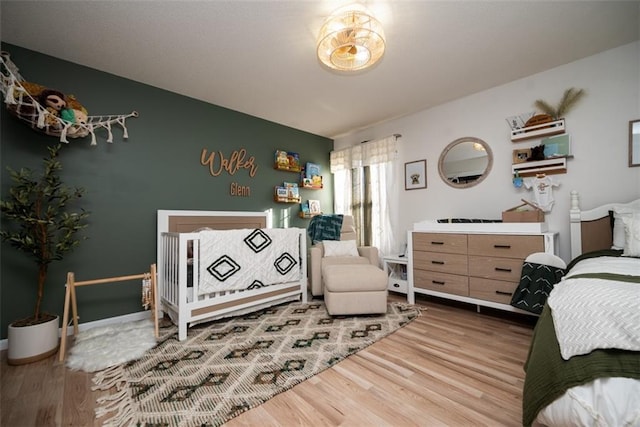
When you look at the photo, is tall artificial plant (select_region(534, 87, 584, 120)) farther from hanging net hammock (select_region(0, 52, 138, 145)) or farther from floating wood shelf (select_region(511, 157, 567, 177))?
hanging net hammock (select_region(0, 52, 138, 145))

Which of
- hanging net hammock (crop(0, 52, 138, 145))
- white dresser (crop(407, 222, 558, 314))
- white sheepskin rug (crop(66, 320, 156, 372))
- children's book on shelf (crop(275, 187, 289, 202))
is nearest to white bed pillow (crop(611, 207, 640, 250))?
white dresser (crop(407, 222, 558, 314))

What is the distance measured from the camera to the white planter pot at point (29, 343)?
1.74 meters

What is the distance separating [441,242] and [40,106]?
11.5 ft

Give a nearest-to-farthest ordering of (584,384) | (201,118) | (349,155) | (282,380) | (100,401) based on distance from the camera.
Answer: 1. (584,384)
2. (100,401)
3. (282,380)
4. (201,118)
5. (349,155)

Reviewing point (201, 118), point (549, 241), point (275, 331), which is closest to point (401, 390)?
point (275, 331)

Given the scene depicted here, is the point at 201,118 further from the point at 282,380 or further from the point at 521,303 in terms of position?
the point at 521,303

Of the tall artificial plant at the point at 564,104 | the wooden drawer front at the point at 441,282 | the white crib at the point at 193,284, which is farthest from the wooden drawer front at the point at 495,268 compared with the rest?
the white crib at the point at 193,284

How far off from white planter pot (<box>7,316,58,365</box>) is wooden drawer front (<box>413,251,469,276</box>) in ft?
10.5

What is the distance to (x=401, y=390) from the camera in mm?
1443

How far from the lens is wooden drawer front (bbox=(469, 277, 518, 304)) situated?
7.56 ft

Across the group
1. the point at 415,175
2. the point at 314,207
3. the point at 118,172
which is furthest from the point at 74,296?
the point at 415,175

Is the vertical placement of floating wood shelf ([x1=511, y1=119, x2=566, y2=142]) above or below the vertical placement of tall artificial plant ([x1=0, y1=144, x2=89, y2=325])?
above

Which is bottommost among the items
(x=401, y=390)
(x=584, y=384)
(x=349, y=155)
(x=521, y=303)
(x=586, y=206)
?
(x=401, y=390)

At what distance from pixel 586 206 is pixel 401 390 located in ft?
7.69
